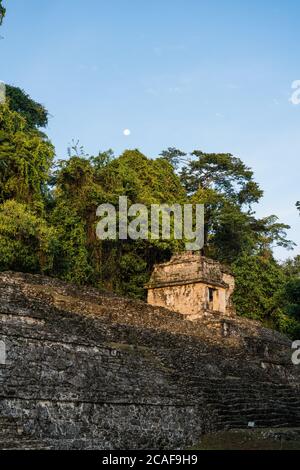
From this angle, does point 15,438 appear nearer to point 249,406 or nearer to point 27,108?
point 249,406

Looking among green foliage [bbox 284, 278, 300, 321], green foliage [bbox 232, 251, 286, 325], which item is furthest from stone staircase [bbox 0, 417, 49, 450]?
green foliage [bbox 232, 251, 286, 325]

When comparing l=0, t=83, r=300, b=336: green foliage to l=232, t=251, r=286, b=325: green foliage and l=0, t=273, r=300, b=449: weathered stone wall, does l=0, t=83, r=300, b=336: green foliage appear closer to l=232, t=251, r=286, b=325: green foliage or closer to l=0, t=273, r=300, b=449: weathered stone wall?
l=232, t=251, r=286, b=325: green foliage

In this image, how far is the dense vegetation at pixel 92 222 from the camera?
71.4 feet

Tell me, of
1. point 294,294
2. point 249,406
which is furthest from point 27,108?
point 249,406

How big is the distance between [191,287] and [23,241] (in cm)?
642

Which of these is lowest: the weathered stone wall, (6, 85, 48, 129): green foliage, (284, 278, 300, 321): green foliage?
the weathered stone wall

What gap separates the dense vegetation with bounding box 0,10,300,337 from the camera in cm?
2177

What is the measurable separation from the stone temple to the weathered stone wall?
11.8 ft

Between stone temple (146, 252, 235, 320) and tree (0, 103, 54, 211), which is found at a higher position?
tree (0, 103, 54, 211)

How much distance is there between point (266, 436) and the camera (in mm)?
11742

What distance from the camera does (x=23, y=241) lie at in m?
21.5

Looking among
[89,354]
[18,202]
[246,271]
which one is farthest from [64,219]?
[89,354]

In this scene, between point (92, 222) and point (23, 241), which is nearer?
point (23, 241)
